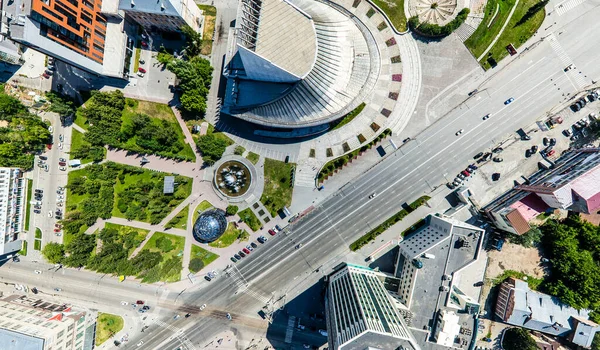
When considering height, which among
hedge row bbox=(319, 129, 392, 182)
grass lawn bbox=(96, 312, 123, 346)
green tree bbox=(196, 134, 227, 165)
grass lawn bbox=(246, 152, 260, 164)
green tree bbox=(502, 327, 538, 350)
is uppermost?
green tree bbox=(196, 134, 227, 165)

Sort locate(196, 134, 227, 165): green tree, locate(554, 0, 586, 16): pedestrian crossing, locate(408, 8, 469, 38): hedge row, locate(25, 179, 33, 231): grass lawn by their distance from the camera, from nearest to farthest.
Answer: locate(408, 8, 469, 38): hedge row
locate(554, 0, 586, 16): pedestrian crossing
locate(196, 134, 227, 165): green tree
locate(25, 179, 33, 231): grass lawn

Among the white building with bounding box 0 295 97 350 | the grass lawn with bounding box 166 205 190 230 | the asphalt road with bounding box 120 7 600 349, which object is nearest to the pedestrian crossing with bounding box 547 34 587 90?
the asphalt road with bounding box 120 7 600 349

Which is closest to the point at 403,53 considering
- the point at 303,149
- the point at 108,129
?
the point at 303,149

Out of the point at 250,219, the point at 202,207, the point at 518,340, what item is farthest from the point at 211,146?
the point at 518,340

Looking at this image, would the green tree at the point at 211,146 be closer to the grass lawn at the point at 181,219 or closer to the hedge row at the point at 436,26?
the grass lawn at the point at 181,219

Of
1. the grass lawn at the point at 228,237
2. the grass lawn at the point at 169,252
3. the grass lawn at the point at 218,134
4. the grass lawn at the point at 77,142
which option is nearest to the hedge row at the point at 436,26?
the grass lawn at the point at 218,134

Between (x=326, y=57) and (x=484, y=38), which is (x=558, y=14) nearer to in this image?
(x=484, y=38)

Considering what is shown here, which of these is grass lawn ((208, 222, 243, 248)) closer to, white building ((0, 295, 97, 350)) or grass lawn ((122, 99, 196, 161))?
grass lawn ((122, 99, 196, 161))
